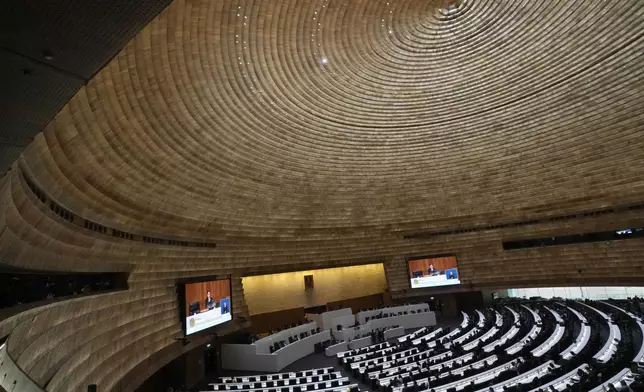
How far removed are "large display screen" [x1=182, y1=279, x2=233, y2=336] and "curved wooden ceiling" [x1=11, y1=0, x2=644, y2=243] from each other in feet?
6.27

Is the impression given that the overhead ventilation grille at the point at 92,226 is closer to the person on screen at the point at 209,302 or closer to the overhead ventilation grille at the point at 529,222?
the person on screen at the point at 209,302

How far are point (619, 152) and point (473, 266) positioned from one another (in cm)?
1095

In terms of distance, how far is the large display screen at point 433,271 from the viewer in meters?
24.3

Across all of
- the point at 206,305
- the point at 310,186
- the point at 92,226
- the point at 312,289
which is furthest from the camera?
the point at 312,289

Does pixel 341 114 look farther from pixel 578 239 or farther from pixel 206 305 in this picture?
pixel 578 239

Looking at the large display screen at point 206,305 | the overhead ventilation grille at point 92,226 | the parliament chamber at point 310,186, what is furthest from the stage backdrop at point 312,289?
the overhead ventilation grille at point 92,226

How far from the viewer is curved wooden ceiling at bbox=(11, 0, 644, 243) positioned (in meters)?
7.77

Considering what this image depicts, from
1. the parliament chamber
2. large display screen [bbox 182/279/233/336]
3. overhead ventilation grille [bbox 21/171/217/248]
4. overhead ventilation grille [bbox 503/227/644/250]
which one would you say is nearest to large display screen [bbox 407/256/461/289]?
the parliament chamber

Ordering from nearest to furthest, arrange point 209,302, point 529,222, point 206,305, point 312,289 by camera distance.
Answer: point 206,305
point 209,302
point 529,222
point 312,289

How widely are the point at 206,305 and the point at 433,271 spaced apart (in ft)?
47.6

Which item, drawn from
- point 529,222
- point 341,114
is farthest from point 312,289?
point 341,114

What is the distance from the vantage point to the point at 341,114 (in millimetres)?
13945

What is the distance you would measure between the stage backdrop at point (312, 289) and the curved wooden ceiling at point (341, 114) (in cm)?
535

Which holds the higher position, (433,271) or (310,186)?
(310,186)
